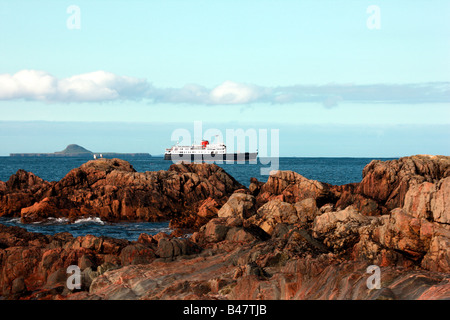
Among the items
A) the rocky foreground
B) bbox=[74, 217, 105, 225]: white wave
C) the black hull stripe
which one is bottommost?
bbox=[74, 217, 105, 225]: white wave

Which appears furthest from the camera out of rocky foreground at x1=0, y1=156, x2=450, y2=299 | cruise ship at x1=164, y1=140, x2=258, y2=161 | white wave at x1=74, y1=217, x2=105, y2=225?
cruise ship at x1=164, y1=140, x2=258, y2=161

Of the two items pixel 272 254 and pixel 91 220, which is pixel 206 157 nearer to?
pixel 91 220

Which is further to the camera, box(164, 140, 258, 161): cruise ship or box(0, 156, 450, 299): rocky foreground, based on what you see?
box(164, 140, 258, 161): cruise ship

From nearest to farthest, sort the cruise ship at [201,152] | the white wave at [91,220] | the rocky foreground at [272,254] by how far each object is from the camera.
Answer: the rocky foreground at [272,254]
the white wave at [91,220]
the cruise ship at [201,152]

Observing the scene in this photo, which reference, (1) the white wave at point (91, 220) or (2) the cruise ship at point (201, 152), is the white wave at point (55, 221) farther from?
(2) the cruise ship at point (201, 152)

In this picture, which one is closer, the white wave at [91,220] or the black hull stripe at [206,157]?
the white wave at [91,220]

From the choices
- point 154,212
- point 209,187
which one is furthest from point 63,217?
point 209,187

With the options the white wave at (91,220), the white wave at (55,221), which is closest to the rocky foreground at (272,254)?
the white wave at (91,220)

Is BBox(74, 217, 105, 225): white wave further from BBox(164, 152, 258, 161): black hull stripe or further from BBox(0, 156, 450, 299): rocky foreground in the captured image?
BBox(164, 152, 258, 161): black hull stripe

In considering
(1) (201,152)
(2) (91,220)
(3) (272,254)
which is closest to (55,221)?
(2) (91,220)

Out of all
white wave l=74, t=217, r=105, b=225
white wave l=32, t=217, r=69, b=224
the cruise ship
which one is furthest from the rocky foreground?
the cruise ship

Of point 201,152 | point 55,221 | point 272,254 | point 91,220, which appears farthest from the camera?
point 201,152
